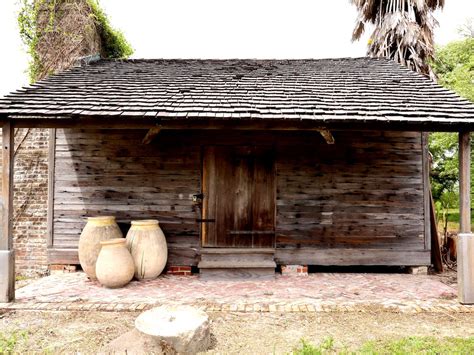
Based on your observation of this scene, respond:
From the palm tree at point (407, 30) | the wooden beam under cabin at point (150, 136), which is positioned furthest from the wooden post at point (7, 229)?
the palm tree at point (407, 30)

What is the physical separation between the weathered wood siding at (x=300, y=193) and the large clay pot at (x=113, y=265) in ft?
3.66

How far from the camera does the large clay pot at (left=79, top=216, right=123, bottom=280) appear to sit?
18.7 ft

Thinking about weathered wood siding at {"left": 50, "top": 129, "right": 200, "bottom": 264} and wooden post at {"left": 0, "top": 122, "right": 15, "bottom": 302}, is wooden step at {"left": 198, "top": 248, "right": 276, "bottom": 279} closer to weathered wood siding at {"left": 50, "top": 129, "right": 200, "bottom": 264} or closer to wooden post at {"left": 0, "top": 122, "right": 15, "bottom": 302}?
weathered wood siding at {"left": 50, "top": 129, "right": 200, "bottom": 264}

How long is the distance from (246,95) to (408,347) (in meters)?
4.25

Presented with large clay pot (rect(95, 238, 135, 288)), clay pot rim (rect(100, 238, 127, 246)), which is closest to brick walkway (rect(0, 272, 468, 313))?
large clay pot (rect(95, 238, 135, 288))

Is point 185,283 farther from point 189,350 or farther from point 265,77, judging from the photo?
point 265,77

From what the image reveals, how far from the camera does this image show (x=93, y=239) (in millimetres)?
5750

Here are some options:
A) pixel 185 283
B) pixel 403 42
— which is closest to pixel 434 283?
pixel 185 283

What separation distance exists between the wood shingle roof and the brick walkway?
2633mm

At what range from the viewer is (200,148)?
647cm

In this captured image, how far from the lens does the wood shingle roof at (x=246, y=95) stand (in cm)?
493

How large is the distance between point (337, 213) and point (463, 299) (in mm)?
2395

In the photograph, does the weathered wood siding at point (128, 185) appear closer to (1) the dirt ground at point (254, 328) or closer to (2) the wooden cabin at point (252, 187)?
(2) the wooden cabin at point (252, 187)

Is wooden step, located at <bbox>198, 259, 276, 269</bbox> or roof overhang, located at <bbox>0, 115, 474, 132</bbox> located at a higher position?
roof overhang, located at <bbox>0, 115, 474, 132</bbox>
